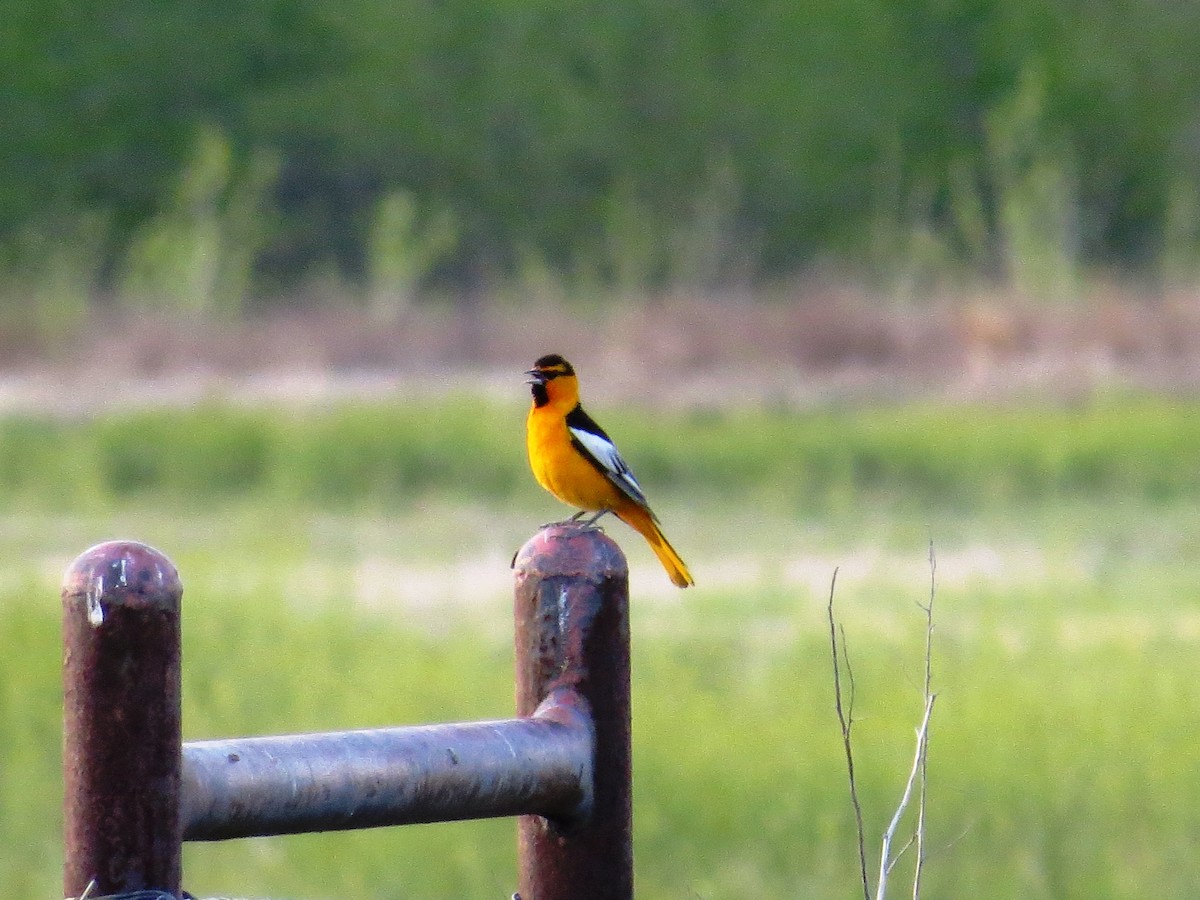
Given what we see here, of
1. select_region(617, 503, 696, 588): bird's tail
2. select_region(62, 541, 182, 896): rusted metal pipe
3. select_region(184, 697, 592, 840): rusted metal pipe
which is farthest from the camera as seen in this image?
select_region(617, 503, 696, 588): bird's tail

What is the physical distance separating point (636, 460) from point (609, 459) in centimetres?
932

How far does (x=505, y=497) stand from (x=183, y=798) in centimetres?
1154

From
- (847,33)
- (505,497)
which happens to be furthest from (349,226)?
(505,497)

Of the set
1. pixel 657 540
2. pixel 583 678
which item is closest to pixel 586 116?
pixel 657 540

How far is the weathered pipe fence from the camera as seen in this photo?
1.53 metres

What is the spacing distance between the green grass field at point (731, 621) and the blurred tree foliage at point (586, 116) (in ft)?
37.9

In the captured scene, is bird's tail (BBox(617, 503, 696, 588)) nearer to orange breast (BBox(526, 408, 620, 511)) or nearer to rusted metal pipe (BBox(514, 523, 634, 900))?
orange breast (BBox(526, 408, 620, 511))

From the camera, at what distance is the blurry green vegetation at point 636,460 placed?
42.3 ft

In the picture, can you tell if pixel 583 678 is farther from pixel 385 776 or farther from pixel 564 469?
pixel 564 469

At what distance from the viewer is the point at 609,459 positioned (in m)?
3.95

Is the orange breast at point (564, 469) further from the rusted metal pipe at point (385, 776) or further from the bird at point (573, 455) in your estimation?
the rusted metal pipe at point (385, 776)

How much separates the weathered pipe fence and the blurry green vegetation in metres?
10.6

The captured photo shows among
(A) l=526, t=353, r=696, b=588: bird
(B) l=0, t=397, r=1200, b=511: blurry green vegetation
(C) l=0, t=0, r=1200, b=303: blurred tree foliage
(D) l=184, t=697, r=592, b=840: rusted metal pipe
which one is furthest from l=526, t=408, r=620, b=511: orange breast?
(C) l=0, t=0, r=1200, b=303: blurred tree foliage

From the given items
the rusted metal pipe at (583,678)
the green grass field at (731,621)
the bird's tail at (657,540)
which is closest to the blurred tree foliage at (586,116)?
the green grass field at (731,621)
